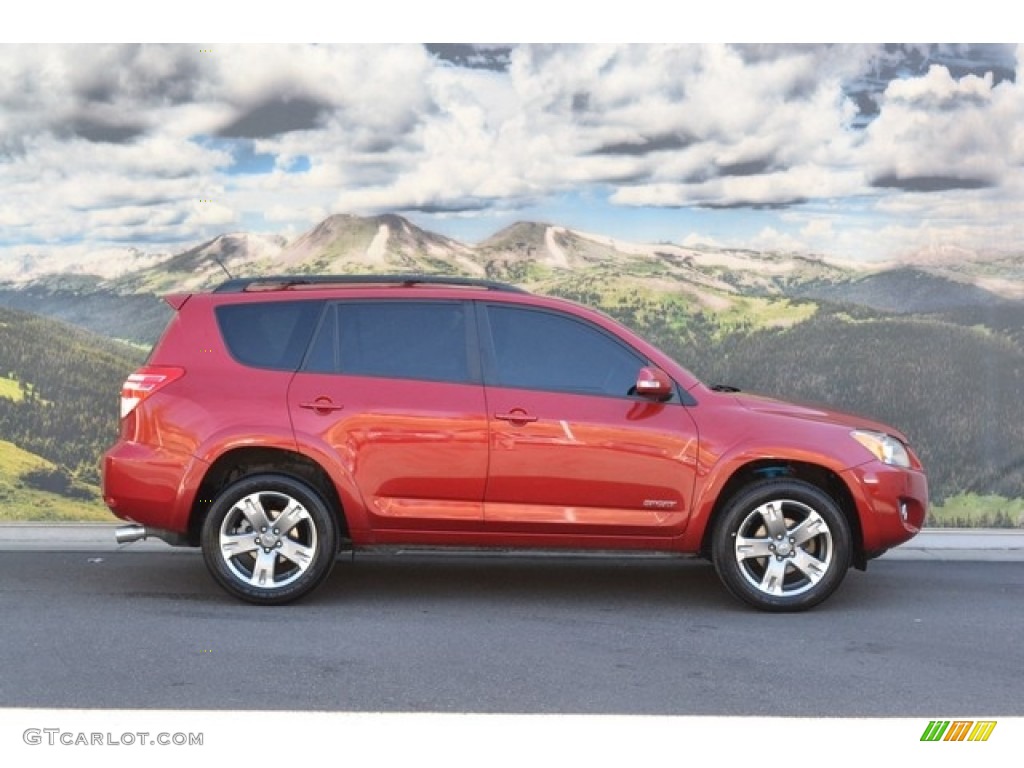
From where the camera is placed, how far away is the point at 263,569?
7.24m

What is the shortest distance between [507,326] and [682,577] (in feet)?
6.87

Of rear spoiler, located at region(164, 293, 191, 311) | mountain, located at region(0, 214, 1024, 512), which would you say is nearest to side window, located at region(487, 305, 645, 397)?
rear spoiler, located at region(164, 293, 191, 311)

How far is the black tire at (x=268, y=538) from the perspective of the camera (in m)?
7.20

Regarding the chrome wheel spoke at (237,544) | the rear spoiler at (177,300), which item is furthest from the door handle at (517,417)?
the rear spoiler at (177,300)

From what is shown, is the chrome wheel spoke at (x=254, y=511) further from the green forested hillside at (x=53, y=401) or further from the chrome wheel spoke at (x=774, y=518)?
the green forested hillside at (x=53, y=401)

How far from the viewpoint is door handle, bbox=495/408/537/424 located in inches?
285

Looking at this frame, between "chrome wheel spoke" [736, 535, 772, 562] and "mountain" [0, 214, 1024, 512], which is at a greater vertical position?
"mountain" [0, 214, 1024, 512]

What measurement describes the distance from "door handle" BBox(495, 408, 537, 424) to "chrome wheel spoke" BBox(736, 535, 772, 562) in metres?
1.27

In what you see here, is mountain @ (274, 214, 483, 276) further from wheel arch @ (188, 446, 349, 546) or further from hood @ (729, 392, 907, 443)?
hood @ (729, 392, 907, 443)

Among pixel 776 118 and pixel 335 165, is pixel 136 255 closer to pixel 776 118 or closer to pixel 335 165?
pixel 335 165

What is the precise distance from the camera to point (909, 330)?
34.8 ft

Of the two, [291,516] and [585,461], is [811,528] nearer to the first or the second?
[585,461]
